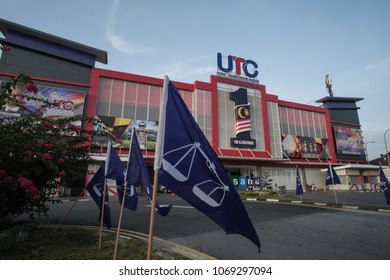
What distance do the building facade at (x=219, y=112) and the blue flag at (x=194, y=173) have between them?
19352 mm

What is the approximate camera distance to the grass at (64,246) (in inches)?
174

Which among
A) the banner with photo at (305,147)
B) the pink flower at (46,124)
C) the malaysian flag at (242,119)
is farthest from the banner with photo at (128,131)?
the banner with photo at (305,147)

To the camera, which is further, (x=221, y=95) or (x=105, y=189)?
(x=221, y=95)

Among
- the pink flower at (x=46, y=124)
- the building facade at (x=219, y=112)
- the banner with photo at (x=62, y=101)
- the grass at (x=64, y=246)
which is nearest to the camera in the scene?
the grass at (x=64, y=246)

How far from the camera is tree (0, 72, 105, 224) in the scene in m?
4.66

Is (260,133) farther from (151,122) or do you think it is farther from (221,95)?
(151,122)

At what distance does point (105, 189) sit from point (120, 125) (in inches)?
836

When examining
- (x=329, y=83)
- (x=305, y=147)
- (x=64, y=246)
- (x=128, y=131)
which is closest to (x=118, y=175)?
(x=64, y=246)

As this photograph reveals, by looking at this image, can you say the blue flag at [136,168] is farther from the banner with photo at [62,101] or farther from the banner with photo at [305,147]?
the banner with photo at [305,147]

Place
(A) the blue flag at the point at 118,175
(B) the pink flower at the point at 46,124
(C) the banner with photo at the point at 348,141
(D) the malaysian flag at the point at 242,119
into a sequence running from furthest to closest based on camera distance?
(C) the banner with photo at the point at 348,141 < (D) the malaysian flag at the point at 242,119 < (B) the pink flower at the point at 46,124 < (A) the blue flag at the point at 118,175

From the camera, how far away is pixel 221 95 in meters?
30.7

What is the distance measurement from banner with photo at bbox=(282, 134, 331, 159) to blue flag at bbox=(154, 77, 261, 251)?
32.1 meters

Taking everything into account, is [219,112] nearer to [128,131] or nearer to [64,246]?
[128,131]
